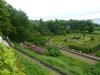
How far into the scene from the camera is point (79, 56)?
135ft

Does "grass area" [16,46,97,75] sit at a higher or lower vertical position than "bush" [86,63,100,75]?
higher

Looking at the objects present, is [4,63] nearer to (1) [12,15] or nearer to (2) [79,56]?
(2) [79,56]

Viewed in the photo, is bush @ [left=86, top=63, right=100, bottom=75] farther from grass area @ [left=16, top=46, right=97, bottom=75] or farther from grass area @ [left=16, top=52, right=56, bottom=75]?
grass area @ [left=16, top=52, right=56, bottom=75]

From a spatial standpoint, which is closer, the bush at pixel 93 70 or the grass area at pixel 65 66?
the grass area at pixel 65 66

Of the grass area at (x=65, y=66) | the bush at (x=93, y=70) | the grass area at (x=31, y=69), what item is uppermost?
the grass area at (x=31, y=69)

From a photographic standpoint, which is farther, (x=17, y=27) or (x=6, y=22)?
(x=17, y=27)

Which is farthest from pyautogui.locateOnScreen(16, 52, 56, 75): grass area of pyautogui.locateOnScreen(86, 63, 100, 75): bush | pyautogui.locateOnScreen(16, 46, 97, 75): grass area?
pyautogui.locateOnScreen(86, 63, 100, 75): bush

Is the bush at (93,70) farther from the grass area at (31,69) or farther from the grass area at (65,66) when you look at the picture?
the grass area at (31,69)

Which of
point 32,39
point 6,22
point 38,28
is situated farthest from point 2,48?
point 38,28

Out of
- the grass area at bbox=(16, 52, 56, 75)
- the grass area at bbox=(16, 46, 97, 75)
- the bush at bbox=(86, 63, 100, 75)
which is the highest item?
the grass area at bbox=(16, 52, 56, 75)

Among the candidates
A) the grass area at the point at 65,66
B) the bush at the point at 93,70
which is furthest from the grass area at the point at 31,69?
the bush at the point at 93,70

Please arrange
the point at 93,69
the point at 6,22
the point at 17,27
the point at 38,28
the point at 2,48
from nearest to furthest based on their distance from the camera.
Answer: the point at 2,48 < the point at 93,69 < the point at 6,22 < the point at 17,27 < the point at 38,28

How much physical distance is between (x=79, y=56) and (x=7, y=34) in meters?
12.2

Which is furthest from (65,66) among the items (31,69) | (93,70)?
(31,69)
